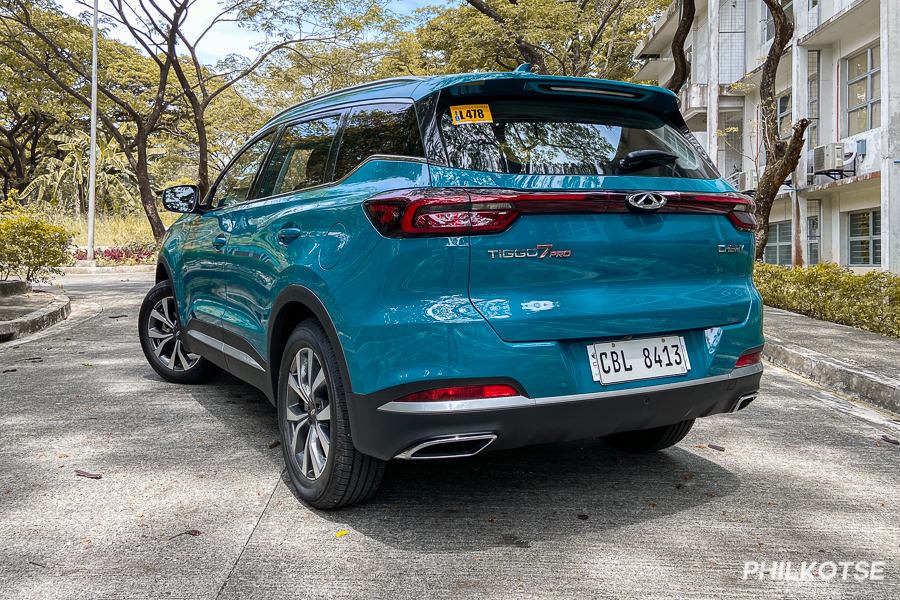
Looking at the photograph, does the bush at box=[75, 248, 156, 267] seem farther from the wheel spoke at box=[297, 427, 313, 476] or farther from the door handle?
the wheel spoke at box=[297, 427, 313, 476]

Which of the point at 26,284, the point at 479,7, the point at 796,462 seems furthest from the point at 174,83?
the point at 796,462

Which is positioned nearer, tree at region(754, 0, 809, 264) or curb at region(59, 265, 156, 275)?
tree at region(754, 0, 809, 264)

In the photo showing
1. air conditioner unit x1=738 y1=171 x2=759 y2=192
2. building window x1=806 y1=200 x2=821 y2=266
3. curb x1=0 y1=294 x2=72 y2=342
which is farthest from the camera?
air conditioner unit x1=738 y1=171 x2=759 y2=192

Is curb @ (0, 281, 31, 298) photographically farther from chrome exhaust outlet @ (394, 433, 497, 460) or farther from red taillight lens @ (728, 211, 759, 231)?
red taillight lens @ (728, 211, 759, 231)

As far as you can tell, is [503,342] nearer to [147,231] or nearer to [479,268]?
[479,268]

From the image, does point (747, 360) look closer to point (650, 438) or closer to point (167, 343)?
point (650, 438)

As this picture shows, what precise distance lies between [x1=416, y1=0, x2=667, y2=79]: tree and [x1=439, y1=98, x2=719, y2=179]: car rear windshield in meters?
14.9

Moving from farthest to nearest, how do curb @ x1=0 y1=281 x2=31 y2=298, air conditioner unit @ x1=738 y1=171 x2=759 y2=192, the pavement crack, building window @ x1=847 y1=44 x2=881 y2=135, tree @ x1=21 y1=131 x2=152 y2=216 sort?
tree @ x1=21 y1=131 x2=152 y2=216 → air conditioner unit @ x1=738 y1=171 x2=759 y2=192 → building window @ x1=847 y1=44 x2=881 y2=135 → curb @ x1=0 y1=281 x2=31 y2=298 → the pavement crack

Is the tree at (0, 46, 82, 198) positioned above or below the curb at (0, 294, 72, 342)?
above

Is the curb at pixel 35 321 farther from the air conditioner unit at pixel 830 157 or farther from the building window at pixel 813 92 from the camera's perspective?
the building window at pixel 813 92

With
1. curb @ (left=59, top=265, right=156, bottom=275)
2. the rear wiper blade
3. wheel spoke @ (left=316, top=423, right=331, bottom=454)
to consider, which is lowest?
wheel spoke @ (left=316, top=423, right=331, bottom=454)

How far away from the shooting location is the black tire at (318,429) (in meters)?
3.11

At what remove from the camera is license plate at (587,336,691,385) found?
2953 mm

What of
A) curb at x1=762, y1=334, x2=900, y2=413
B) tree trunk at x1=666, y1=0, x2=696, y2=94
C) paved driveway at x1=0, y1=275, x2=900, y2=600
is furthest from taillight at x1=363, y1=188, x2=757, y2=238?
tree trunk at x1=666, y1=0, x2=696, y2=94
